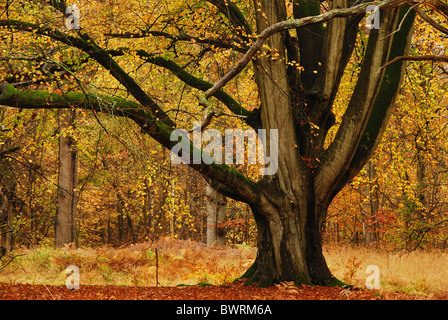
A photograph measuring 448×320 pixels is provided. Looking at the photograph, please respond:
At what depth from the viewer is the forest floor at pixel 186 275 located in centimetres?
685

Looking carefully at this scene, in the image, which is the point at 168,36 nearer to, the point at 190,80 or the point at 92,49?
the point at 190,80

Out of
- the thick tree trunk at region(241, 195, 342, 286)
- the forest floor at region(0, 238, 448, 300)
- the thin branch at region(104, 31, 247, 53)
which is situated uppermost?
the thin branch at region(104, 31, 247, 53)

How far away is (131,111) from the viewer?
6.91 m

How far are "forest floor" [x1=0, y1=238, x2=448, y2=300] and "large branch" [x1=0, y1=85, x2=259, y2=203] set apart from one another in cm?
173

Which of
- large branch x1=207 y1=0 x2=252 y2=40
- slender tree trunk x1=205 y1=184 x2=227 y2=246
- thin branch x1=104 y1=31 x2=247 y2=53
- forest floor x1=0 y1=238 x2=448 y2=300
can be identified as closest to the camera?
forest floor x1=0 y1=238 x2=448 y2=300

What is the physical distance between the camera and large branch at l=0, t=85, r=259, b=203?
6461 mm

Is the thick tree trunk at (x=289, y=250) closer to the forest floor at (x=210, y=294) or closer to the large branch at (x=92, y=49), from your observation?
the forest floor at (x=210, y=294)

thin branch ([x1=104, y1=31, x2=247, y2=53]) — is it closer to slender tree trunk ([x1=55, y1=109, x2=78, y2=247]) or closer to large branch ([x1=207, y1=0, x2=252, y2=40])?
large branch ([x1=207, y1=0, x2=252, y2=40])

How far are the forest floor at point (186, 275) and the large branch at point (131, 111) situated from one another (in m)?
1.73

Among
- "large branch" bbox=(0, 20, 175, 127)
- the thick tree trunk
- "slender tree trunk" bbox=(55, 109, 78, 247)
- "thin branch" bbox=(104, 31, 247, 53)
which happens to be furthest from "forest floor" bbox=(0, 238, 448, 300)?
"thin branch" bbox=(104, 31, 247, 53)

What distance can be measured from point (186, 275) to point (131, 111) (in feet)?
16.0

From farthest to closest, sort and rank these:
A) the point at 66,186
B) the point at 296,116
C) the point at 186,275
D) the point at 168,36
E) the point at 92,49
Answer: the point at 66,186 < the point at 186,275 < the point at 168,36 < the point at 296,116 < the point at 92,49

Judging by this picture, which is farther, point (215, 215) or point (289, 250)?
point (215, 215)

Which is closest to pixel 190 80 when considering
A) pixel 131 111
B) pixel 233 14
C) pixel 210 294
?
pixel 233 14
